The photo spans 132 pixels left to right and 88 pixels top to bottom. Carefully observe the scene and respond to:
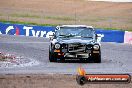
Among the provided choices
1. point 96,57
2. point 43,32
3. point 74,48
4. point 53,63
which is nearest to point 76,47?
point 74,48

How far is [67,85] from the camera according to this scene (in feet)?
49.7

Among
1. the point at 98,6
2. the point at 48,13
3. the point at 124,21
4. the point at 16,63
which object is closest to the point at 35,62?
the point at 16,63

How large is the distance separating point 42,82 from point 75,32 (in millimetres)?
8481

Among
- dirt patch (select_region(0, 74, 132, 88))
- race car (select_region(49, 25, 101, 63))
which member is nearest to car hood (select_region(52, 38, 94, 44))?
race car (select_region(49, 25, 101, 63))

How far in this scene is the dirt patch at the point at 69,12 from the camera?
61.2 metres

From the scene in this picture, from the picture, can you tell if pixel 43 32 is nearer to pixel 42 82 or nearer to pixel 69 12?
pixel 42 82

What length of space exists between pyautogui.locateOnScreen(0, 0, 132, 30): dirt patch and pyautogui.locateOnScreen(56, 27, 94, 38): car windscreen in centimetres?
3185

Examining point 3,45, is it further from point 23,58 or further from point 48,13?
point 48,13

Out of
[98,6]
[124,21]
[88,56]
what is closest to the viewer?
[88,56]

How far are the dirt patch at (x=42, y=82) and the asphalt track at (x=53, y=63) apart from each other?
227 cm

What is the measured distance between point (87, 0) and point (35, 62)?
5431 cm

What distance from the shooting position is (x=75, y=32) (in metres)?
23.9

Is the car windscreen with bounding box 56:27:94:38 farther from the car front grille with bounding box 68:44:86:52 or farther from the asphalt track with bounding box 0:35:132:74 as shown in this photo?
the asphalt track with bounding box 0:35:132:74

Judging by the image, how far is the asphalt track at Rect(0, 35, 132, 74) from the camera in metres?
20.1
